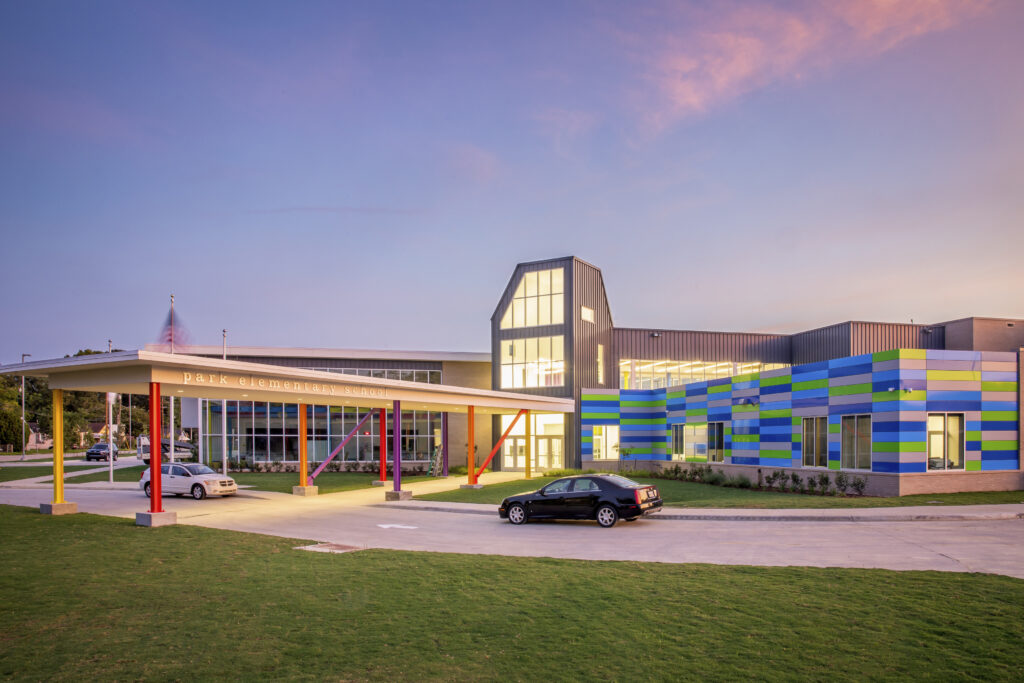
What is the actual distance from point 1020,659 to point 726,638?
9.14ft

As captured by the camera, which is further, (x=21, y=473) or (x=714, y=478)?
(x=21, y=473)

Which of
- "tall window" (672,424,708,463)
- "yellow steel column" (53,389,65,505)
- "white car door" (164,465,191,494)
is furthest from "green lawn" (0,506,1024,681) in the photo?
"tall window" (672,424,708,463)

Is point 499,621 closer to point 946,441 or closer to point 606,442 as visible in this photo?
point 946,441

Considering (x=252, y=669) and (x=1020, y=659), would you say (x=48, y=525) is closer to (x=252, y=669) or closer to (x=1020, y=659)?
(x=252, y=669)

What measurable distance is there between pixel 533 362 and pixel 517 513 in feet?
89.4

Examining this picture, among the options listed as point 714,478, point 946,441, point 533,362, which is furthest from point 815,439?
point 533,362

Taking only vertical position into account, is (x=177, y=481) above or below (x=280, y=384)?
below

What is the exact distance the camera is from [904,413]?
73.3 feet

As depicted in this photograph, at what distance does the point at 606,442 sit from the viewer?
44.0 meters

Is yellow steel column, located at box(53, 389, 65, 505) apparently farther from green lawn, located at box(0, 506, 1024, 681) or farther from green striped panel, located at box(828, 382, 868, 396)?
green striped panel, located at box(828, 382, 868, 396)

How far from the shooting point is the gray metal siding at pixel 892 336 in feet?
156

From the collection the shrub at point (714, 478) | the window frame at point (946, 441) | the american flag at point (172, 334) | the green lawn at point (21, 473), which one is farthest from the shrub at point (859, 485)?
the green lawn at point (21, 473)

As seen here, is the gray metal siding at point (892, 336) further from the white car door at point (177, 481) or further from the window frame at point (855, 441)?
the white car door at point (177, 481)

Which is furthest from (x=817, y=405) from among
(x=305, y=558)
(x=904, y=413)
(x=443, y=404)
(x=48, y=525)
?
(x=48, y=525)
